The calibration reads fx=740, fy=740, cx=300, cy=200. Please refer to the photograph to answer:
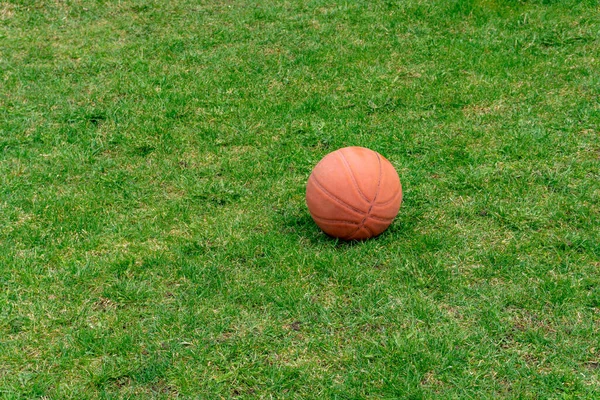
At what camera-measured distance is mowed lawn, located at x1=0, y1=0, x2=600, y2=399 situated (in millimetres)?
4152

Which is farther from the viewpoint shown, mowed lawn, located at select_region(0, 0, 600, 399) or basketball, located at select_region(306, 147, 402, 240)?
basketball, located at select_region(306, 147, 402, 240)

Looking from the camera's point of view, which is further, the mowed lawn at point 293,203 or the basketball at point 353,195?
the basketball at point 353,195

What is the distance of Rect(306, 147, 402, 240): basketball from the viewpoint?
4.96m

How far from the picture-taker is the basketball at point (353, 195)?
496 cm

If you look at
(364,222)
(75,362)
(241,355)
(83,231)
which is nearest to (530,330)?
(364,222)

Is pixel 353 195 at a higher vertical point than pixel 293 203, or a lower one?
higher

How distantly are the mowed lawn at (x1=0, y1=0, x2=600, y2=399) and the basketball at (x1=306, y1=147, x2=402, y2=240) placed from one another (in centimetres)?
17

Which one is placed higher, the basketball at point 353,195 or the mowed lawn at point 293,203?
the basketball at point 353,195

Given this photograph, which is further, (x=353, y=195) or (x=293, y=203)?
(x=293, y=203)

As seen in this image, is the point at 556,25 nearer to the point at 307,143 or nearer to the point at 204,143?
the point at 307,143

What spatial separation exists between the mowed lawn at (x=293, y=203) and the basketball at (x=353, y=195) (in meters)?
0.17

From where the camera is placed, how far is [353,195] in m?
4.94

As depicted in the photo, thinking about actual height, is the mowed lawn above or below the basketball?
below

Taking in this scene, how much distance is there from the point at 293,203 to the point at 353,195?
0.89 m
